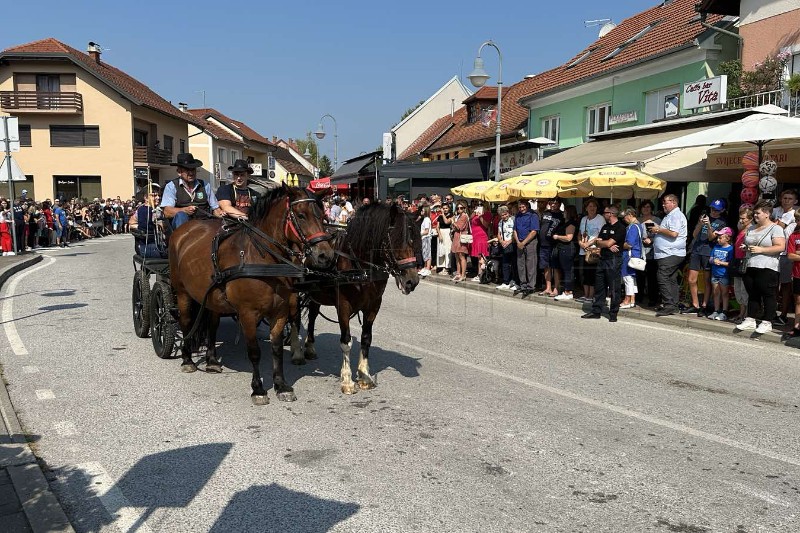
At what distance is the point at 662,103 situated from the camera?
18.9m

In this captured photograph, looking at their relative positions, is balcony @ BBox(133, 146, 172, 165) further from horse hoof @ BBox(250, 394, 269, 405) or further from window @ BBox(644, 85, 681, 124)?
horse hoof @ BBox(250, 394, 269, 405)

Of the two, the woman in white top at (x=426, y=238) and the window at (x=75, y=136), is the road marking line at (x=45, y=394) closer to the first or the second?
the woman in white top at (x=426, y=238)

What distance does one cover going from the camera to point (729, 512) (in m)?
3.77

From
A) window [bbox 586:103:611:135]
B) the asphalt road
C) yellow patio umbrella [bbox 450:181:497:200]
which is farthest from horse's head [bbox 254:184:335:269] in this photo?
window [bbox 586:103:611:135]

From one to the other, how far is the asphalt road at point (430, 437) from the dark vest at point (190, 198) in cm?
189

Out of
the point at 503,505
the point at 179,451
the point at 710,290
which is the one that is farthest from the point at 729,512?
the point at 710,290

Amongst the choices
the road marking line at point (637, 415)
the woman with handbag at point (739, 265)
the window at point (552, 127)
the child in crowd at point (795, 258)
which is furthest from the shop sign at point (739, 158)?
the window at point (552, 127)

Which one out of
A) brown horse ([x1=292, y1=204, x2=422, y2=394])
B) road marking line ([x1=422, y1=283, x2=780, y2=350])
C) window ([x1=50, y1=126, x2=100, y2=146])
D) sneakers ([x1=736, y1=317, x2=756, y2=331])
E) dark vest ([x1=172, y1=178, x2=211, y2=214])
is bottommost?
road marking line ([x1=422, y1=283, x2=780, y2=350])

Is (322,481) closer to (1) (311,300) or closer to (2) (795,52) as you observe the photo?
(1) (311,300)

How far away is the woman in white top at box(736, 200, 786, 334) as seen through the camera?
888 centimetres

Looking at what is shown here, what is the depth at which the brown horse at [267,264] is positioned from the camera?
5.65m

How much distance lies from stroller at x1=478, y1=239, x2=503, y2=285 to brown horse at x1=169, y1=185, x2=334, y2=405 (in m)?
9.68

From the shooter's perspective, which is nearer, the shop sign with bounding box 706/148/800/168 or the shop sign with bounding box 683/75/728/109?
the shop sign with bounding box 706/148/800/168

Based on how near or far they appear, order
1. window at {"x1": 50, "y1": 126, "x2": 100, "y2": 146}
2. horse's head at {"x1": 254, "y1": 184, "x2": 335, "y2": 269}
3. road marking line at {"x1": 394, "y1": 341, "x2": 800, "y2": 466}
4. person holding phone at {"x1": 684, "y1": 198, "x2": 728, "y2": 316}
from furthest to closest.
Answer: window at {"x1": 50, "y1": 126, "x2": 100, "y2": 146} → person holding phone at {"x1": 684, "y1": 198, "x2": 728, "y2": 316} → horse's head at {"x1": 254, "y1": 184, "x2": 335, "y2": 269} → road marking line at {"x1": 394, "y1": 341, "x2": 800, "y2": 466}
